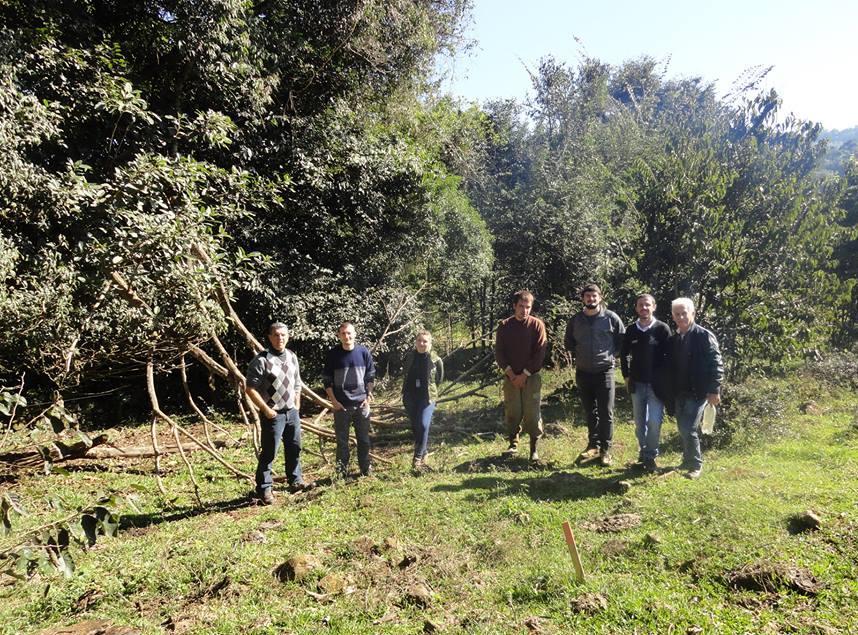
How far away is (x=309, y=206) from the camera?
9398 mm

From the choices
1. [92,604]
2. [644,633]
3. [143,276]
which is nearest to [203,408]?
[143,276]

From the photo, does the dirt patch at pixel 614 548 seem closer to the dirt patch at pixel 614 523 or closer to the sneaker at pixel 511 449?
the dirt patch at pixel 614 523

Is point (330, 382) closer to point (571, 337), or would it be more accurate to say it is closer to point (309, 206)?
point (571, 337)

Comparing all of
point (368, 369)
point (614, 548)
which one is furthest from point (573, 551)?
point (368, 369)

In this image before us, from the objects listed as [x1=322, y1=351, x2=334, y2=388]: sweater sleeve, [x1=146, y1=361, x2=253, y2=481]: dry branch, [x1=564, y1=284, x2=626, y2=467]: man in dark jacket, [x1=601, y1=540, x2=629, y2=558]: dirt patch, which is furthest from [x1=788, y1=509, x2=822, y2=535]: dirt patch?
[x1=146, y1=361, x2=253, y2=481]: dry branch

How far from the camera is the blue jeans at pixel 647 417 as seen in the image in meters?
5.27

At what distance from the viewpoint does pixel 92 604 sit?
3539mm

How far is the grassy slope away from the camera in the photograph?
3049 mm

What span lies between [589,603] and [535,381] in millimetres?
3066

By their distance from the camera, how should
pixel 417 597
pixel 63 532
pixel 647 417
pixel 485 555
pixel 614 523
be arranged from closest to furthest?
1. pixel 63 532
2. pixel 417 597
3. pixel 485 555
4. pixel 614 523
5. pixel 647 417

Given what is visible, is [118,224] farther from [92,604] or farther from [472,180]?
[472,180]

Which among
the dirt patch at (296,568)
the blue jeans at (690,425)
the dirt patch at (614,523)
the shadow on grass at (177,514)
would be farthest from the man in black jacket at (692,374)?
the shadow on grass at (177,514)

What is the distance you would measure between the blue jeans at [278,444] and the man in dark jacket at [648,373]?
11.4 feet

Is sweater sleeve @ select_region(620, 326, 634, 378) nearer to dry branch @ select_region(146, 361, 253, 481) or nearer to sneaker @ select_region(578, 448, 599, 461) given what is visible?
sneaker @ select_region(578, 448, 599, 461)
